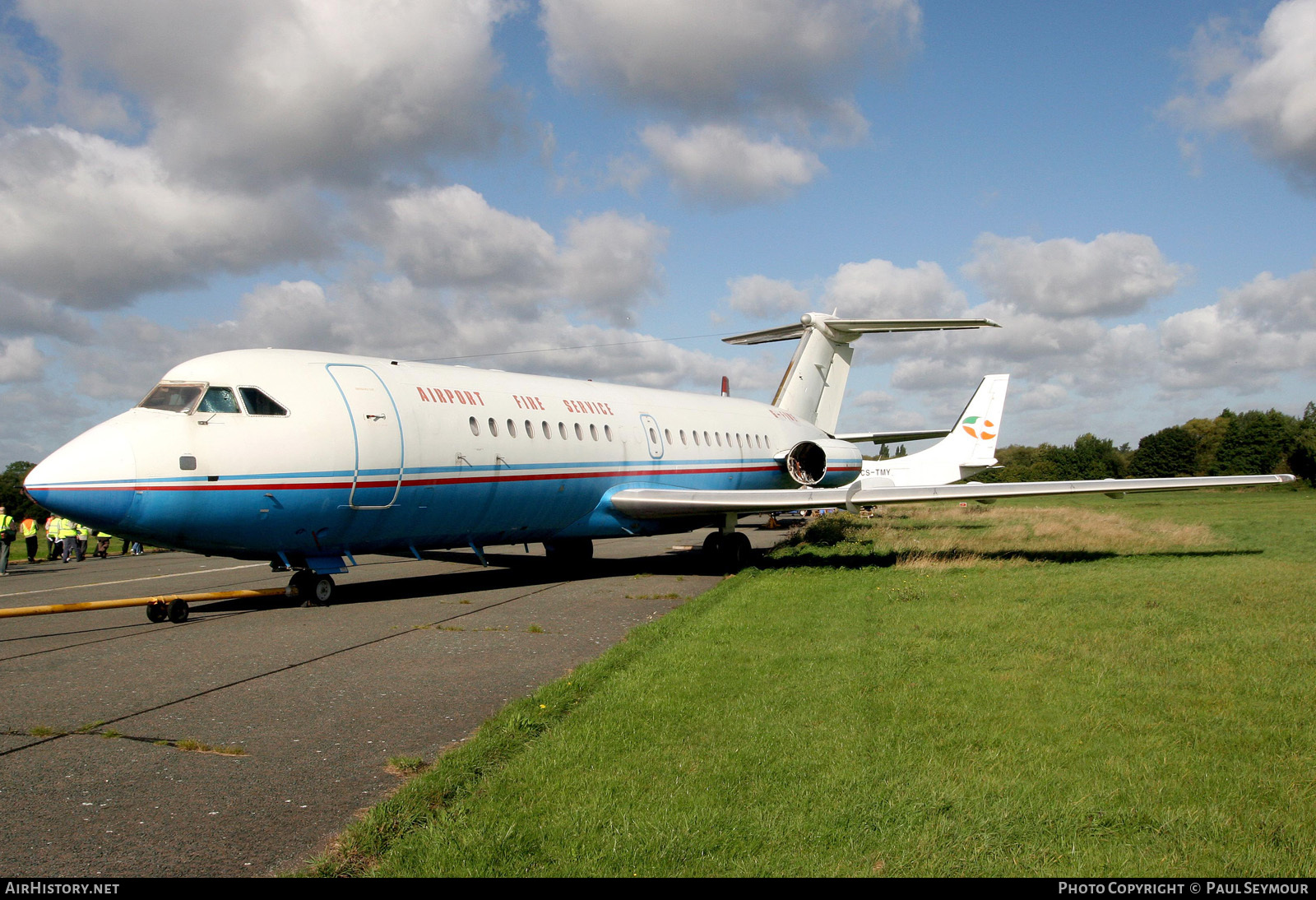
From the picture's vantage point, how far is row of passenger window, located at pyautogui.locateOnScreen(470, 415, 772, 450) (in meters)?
13.7

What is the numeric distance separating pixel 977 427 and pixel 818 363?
12.0 metres

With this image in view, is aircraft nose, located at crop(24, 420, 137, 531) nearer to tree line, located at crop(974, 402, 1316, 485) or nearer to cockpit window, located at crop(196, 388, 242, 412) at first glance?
Result: cockpit window, located at crop(196, 388, 242, 412)

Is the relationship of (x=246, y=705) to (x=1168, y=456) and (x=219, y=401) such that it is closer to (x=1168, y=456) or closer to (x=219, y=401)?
(x=219, y=401)

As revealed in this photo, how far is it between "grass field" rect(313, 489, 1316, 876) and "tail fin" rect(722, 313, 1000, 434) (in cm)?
1524

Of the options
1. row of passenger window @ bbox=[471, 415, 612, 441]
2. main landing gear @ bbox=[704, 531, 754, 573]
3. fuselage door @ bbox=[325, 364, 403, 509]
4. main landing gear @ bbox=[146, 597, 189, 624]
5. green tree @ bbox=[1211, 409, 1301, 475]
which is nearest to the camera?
main landing gear @ bbox=[146, 597, 189, 624]

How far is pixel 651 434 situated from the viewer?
17.5 metres

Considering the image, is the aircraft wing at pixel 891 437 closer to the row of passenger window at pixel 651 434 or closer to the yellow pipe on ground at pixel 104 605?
the row of passenger window at pixel 651 434

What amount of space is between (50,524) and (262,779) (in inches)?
1031

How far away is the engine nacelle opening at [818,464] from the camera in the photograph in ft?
71.7

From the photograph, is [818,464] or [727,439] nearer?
[727,439]

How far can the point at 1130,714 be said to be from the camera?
5.68m

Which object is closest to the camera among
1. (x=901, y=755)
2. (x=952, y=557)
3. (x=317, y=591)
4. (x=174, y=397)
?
(x=901, y=755)

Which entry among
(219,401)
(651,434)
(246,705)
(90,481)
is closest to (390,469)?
(219,401)

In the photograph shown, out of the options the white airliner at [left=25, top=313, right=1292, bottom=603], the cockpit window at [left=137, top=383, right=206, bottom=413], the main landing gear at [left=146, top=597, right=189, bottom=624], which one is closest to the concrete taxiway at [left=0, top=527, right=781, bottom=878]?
the main landing gear at [left=146, top=597, right=189, bottom=624]
